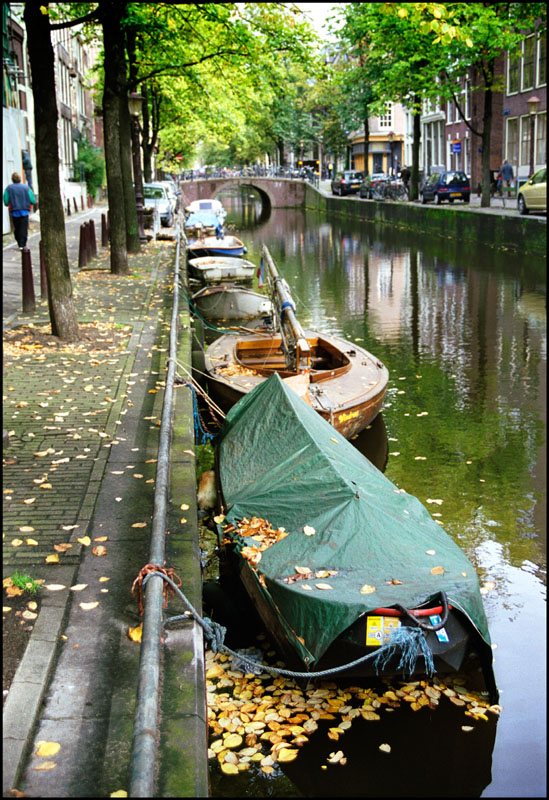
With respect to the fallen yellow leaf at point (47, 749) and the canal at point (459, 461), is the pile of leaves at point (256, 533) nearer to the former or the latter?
the canal at point (459, 461)

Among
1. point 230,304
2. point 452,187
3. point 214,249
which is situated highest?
point 452,187

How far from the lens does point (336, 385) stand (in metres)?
10.9

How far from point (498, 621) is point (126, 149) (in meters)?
18.7

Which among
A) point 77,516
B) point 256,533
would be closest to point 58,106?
point 77,516

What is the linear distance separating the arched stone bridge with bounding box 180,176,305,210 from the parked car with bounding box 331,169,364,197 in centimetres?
1089

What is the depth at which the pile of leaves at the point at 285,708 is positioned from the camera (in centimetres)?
507

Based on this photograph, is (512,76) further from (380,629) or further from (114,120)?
(380,629)

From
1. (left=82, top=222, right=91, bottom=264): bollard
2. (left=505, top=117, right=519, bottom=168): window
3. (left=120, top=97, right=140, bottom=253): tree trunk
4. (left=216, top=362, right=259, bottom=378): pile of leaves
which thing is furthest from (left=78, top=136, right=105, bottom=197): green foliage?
(left=216, top=362, right=259, bottom=378): pile of leaves

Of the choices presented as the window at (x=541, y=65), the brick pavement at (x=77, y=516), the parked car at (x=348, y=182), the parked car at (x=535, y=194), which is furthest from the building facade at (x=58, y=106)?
the window at (x=541, y=65)

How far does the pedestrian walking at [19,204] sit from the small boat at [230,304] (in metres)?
4.56

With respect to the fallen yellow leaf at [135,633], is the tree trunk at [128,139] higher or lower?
higher

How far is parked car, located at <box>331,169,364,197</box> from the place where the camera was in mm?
60125

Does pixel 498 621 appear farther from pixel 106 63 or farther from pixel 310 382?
pixel 106 63

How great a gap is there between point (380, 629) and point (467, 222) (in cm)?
2915
